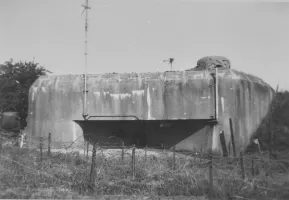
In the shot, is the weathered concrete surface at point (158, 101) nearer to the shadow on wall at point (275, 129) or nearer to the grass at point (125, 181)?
the shadow on wall at point (275, 129)

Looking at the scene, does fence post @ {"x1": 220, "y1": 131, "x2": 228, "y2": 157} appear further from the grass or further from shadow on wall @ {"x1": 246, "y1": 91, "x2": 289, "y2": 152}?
the grass

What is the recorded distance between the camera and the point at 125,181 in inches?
299

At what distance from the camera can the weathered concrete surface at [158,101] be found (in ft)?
51.9

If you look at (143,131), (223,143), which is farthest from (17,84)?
(223,143)

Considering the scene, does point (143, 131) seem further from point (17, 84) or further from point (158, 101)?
point (17, 84)

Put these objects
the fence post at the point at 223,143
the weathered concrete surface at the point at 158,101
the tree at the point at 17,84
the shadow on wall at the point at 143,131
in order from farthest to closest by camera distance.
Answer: the tree at the point at 17,84 → the shadow on wall at the point at 143,131 → the weathered concrete surface at the point at 158,101 → the fence post at the point at 223,143

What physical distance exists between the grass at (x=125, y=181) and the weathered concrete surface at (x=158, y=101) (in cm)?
742

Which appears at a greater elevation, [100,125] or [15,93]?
[15,93]

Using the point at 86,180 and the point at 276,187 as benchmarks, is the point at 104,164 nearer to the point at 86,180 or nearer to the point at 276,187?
the point at 86,180

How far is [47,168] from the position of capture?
8508 mm

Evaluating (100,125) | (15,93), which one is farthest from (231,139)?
(15,93)

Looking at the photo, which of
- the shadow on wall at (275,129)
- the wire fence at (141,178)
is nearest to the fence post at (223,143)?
the shadow on wall at (275,129)

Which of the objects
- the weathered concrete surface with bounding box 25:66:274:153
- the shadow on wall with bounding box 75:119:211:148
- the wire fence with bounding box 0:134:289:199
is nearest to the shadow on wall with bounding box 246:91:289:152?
the weathered concrete surface with bounding box 25:66:274:153

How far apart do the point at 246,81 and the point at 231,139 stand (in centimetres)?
274
